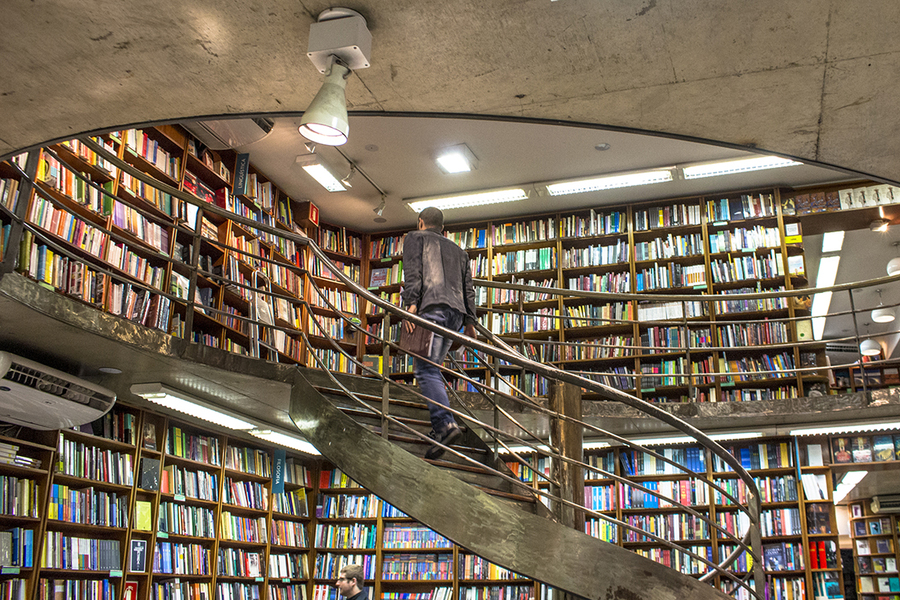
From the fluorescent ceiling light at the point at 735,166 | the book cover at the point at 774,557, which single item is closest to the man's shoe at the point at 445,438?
the book cover at the point at 774,557

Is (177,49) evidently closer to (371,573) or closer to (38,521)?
(38,521)

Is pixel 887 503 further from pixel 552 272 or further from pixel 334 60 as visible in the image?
pixel 334 60

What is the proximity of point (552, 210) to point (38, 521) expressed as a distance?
511 cm

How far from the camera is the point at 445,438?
3.62 metres

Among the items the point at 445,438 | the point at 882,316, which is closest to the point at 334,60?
the point at 445,438

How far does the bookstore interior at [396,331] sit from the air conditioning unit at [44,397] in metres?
0.09

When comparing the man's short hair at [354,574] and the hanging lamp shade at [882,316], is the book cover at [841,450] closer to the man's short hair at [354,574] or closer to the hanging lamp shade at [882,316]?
the hanging lamp shade at [882,316]

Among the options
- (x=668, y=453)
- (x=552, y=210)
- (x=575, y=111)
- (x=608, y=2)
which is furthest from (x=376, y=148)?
(x=608, y=2)

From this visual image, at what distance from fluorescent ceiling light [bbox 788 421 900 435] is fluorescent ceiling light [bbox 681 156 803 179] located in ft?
7.34

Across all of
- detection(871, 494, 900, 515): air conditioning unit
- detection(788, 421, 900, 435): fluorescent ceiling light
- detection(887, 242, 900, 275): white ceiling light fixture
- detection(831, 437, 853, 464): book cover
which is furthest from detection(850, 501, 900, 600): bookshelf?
detection(788, 421, 900, 435): fluorescent ceiling light

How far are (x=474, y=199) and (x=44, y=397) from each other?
4.21 metres

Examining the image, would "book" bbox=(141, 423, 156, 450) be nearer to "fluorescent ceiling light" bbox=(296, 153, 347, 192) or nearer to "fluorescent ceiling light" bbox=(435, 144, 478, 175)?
"fluorescent ceiling light" bbox=(296, 153, 347, 192)

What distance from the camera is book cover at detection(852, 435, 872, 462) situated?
5.89 meters

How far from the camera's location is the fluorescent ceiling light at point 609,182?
6680 millimetres
